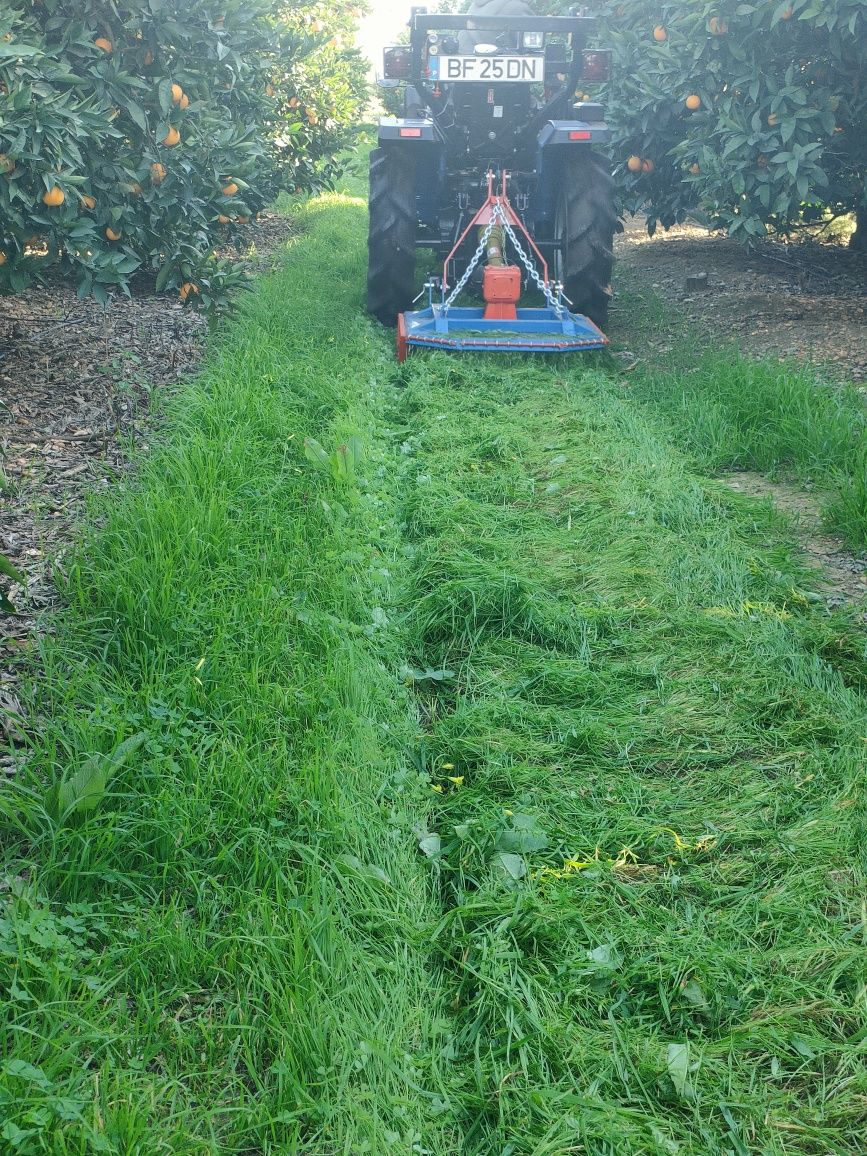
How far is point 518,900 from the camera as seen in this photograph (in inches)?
94.3

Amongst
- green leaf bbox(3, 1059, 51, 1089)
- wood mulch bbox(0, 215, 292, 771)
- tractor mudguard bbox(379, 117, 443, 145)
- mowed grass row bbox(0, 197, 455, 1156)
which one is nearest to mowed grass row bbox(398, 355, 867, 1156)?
mowed grass row bbox(0, 197, 455, 1156)

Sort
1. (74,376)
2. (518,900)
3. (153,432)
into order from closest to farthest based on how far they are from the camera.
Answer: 1. (518,900)
2. (153,432)
3. (74,376)

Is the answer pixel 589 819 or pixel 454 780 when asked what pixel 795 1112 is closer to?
pixel 589 819

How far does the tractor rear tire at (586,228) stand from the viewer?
277 inches

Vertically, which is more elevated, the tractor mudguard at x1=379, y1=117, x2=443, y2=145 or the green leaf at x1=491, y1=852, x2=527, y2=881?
the tractor mudguard at x1=379, y1=117, x2=443, y2=145

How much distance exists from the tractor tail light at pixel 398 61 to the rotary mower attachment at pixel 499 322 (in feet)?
5.58

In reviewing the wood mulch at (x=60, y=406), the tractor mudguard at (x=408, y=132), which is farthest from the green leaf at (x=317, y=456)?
the tractor mudguard at (x=408, y=132)

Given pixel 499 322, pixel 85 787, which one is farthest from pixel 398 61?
pixel 85 787

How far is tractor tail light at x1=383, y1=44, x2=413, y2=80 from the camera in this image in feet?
25.8

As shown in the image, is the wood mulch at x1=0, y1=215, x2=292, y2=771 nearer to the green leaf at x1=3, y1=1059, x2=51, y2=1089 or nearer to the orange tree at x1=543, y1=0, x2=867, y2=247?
the green leaf at x1=3, y1=1059, x2=51, y2=1089

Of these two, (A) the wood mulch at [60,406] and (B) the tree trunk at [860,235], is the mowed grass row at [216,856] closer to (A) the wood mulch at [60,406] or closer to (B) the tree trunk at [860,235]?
(A) the wood mulch at [60,406]

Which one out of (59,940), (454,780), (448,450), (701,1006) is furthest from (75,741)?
(448,450)

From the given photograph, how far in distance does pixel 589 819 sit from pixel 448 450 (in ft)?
8.66

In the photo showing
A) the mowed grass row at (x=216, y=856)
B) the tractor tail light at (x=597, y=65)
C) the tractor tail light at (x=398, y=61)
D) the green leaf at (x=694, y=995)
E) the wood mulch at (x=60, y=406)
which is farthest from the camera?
the tractor tail light at (x=398, y=61)
